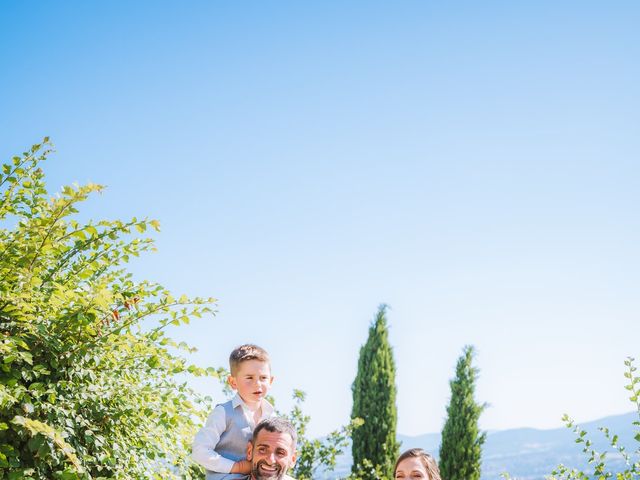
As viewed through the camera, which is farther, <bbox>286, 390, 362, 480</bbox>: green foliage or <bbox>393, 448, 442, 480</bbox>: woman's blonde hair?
<bbox>286, 390, 362, 480</bbox>: green foliage

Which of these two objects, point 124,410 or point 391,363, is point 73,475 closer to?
point 124,410

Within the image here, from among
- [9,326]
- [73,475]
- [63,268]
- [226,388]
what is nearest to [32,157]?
[63,268]

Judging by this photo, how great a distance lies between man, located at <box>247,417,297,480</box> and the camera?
10.3 feet

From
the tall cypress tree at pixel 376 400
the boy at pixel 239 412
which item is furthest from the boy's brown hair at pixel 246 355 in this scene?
the tall cypress tree at pixel 376 400

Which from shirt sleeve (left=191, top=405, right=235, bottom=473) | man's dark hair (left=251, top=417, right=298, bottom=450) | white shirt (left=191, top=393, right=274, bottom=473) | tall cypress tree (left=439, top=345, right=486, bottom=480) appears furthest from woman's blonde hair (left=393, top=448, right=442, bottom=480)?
tall cypress tree (left=439, top=345, right=486, bottom=480)

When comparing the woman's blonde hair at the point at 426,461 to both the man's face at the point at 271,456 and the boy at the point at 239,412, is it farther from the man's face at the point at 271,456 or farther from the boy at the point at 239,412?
the boy at the point at 239,412

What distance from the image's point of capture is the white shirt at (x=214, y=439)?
332 cm

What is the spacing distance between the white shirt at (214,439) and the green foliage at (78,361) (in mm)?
140

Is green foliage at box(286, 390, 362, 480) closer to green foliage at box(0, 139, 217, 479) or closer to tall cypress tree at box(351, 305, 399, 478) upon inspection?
tall cypress tree at box(351, 305, 399, 478)

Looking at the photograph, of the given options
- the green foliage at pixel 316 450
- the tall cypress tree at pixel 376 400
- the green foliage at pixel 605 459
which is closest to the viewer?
the green foliage at pixel 605 459

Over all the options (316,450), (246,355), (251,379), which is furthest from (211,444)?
(316,450)

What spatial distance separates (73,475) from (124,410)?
0.44 meters

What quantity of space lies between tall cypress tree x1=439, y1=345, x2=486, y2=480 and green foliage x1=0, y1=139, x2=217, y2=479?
10978mm

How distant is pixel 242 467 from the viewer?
10.8ft
